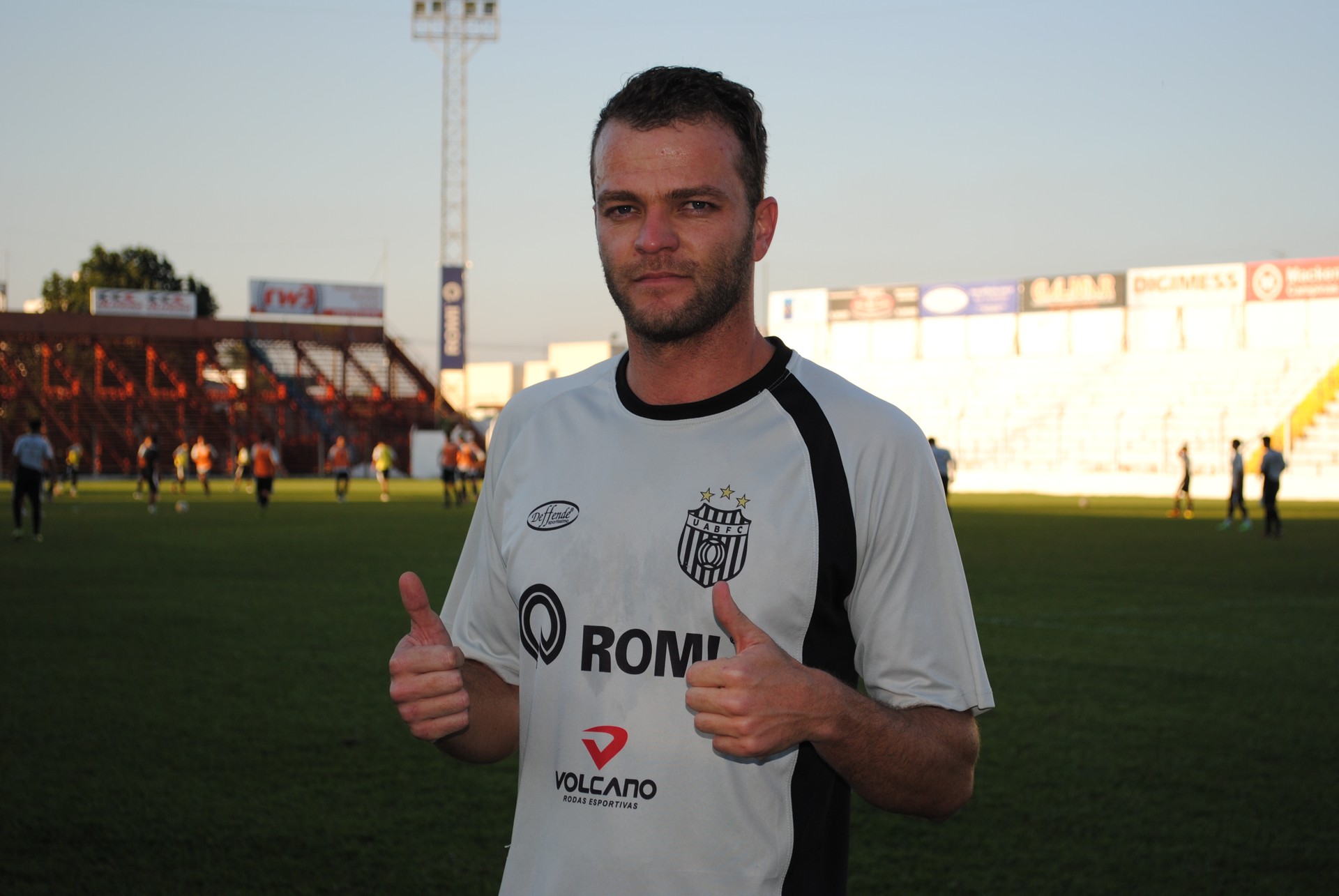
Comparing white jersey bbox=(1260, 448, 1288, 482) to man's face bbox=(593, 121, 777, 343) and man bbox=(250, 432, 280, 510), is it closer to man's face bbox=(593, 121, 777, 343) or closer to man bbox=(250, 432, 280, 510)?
man bbox=(250, 432, 280, 510)

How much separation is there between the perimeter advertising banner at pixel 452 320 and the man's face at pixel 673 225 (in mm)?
57056

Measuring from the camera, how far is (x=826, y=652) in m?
2.09

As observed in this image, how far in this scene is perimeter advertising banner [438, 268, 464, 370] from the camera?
58.2 meters

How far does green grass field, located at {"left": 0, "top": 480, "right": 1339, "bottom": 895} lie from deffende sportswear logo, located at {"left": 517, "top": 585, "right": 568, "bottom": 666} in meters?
2.60

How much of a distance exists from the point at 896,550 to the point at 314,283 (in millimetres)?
65695

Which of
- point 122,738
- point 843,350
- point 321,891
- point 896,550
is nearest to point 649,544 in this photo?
point 896,550

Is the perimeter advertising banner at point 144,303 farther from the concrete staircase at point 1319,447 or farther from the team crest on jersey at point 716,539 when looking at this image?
the team crest on jersey at point 716,539

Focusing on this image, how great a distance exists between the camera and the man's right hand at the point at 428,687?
2.02 m

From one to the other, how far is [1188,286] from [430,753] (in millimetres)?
70229

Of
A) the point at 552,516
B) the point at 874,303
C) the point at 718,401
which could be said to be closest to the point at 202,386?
the point at 874,303

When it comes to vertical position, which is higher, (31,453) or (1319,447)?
(31,453)

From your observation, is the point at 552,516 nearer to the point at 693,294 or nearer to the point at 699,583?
the point at 699,583

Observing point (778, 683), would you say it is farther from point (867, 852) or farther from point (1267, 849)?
point (1267, 849)

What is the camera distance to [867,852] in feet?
16.1
